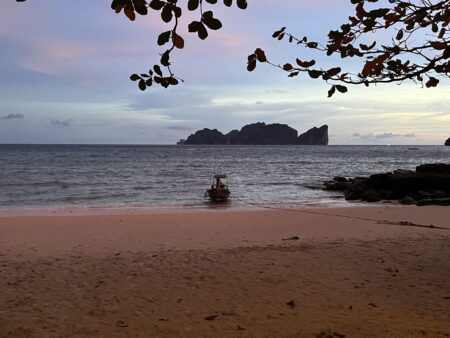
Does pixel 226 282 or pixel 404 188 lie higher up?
pixel 226 282

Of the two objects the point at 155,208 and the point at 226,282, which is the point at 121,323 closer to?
the point at 226,282

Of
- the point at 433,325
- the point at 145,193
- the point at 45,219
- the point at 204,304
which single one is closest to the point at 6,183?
the point at 145,193

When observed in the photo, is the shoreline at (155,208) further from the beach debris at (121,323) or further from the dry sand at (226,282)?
the beach debris at (121,323)

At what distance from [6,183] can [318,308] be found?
101 feet

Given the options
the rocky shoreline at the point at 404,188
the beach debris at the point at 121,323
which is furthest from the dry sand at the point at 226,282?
the rocky shoreline at the point at 404,188

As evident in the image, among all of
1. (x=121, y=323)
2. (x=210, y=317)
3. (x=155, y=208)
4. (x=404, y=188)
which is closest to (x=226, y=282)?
(x=210, y=317)

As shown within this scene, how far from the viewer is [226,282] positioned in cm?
707

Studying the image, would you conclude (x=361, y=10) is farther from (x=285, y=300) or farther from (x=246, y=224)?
(x=246, y=224)

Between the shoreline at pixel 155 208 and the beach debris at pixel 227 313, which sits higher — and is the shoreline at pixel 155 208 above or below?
below

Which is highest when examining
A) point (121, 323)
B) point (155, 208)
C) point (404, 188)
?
point (121, 323)

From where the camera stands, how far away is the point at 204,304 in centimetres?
611

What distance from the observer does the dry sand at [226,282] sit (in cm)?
538

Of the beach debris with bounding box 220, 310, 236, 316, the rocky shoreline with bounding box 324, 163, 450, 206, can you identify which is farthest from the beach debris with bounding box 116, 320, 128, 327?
the rocky shoreline with bounding box 324, 163, 450, 206

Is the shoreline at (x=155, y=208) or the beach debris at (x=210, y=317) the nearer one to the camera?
the beach debris at (x=210, y=317)
